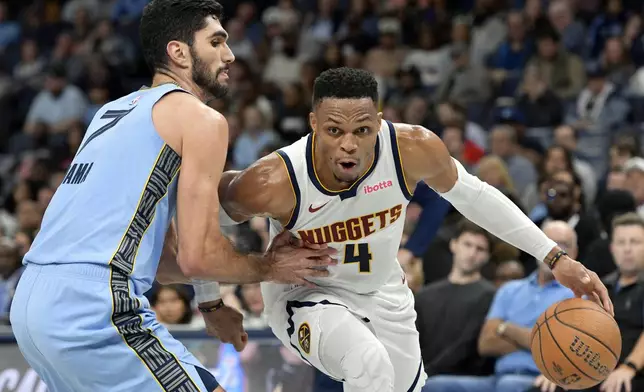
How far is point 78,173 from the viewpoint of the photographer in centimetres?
358

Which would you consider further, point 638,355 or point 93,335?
point 638,355

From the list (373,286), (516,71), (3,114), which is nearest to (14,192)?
(3,114)

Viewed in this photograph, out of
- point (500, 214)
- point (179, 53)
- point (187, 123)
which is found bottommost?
point (500, 214)

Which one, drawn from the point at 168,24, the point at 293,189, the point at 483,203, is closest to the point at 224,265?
the point at 293,189

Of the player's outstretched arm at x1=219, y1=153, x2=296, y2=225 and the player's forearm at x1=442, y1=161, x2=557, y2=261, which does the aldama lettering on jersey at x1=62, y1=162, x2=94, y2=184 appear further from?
the player's forearm at x1=442, y1=161, x2=557, y2=261

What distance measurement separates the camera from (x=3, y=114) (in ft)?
43.9

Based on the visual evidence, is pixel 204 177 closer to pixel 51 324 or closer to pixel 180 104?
pixel 180 104

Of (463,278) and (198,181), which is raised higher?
(198,181)

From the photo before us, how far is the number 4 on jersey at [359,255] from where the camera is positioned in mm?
4555

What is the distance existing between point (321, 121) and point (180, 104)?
95 cm

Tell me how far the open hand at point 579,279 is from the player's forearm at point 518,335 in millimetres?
1906

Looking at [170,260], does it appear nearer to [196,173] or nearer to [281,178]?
[281,178]

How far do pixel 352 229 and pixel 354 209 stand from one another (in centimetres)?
9

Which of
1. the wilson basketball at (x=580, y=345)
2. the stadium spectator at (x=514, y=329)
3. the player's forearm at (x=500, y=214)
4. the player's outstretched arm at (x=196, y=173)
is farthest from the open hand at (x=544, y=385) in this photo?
the player's outstretched arm at (x=196, y=173)
